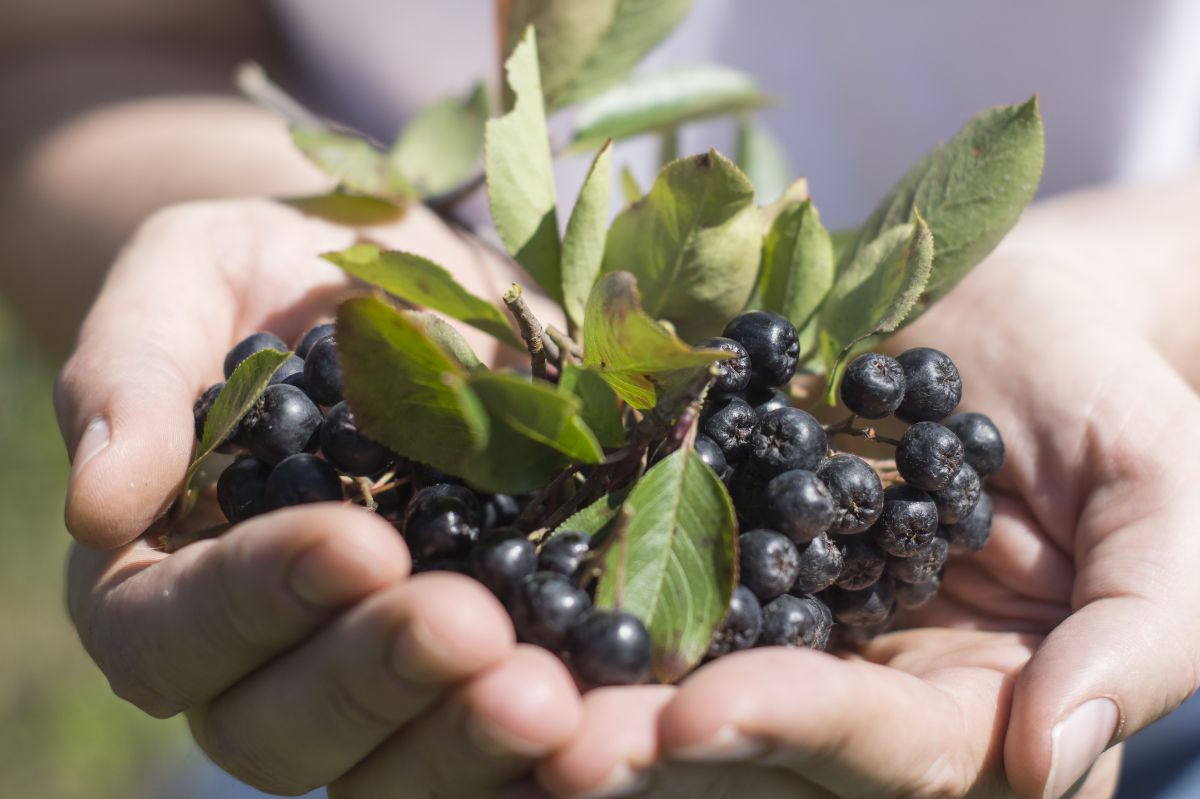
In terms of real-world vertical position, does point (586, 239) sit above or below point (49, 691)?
above

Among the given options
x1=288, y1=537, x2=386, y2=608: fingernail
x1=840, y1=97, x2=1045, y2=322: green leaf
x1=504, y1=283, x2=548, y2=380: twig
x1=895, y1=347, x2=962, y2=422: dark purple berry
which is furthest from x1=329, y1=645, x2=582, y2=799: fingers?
x1=840, y1=97, x2=1045, y2=322: green leaf

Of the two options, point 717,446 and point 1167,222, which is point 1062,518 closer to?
point 717,446

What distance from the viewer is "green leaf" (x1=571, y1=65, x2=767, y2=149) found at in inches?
69.1

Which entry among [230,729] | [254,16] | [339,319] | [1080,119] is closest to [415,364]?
[339,319]

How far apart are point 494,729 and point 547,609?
0.12 m

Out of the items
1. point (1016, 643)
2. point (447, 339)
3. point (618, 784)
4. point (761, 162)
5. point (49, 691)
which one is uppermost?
point (447, 339)

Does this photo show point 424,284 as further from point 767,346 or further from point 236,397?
point 767,346

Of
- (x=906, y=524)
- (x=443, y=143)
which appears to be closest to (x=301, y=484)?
(x=906, y=524)

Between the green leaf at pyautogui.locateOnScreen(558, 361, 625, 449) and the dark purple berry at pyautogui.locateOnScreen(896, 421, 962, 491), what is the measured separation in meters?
0.34

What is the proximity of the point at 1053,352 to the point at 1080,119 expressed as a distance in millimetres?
1173

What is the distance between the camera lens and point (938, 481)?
1131mm

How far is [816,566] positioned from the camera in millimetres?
1083

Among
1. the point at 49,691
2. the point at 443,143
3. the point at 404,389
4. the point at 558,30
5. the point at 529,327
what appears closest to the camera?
the point at 404,389

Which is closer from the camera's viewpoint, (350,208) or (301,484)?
(301,484)
